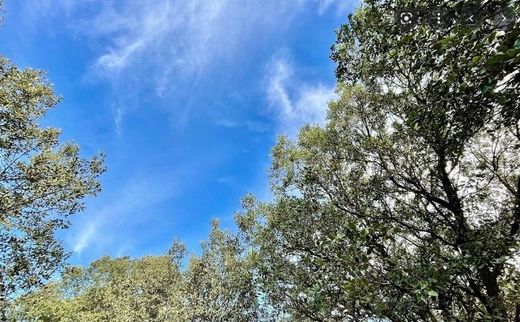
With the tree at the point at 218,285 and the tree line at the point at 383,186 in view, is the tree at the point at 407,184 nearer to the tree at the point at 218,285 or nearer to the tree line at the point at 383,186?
the tree line at the point at 383,186

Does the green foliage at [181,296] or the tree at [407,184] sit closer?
the tree at [407,184]

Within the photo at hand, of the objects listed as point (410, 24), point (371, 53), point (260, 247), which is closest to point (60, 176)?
point (260, 247)

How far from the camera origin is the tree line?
686 cm

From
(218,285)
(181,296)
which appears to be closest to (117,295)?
(181,296)

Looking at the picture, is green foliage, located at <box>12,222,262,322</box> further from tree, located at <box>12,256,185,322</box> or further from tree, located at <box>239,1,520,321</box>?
tree, located at <box>239,1,520,321</box>

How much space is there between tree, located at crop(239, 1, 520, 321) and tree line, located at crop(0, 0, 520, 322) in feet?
0.17

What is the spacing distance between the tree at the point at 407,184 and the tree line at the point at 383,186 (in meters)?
0.05

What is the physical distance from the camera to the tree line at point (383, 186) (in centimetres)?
686

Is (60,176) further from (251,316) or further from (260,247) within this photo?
(251,316)

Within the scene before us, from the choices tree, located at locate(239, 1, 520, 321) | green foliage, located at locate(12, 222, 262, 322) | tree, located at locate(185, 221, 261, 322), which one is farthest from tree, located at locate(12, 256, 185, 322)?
tree, located at locate(239, 1, 520, 321)

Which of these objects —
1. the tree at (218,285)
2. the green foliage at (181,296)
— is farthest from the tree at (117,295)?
the tree at (218,285)

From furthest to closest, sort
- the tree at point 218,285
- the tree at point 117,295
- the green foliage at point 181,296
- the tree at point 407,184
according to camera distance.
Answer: the tree at point 218,285, the green foliage at point 181,296, the tree at point 117,295, the tree at point 407,184

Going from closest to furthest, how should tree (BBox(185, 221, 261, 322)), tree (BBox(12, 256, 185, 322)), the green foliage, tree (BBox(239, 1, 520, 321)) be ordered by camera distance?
tree (BBox(239, 1, 520, 321)) < tree (BBox(12, 256, 185, 322)) < the green foliage < tree (BBox(185, 221, 261, 322))

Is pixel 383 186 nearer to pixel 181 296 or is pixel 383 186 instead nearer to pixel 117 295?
pixel 181 296
